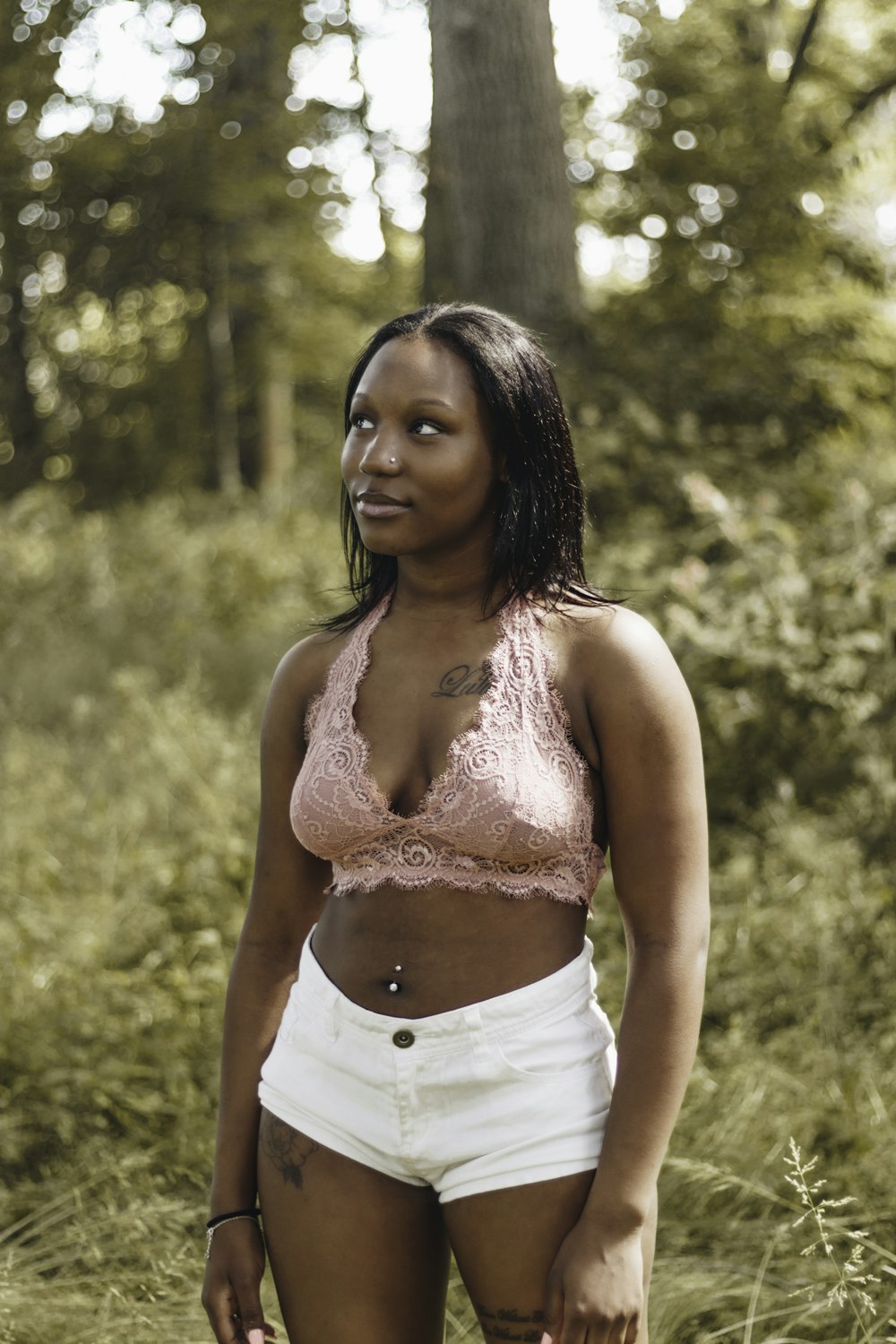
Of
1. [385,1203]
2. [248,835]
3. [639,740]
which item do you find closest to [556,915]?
[639,740]

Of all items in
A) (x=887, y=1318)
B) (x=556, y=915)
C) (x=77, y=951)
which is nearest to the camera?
(x=556, y=915)

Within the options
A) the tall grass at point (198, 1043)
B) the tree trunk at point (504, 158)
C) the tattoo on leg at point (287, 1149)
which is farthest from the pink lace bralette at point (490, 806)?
the tree trunk at point (504, 158)

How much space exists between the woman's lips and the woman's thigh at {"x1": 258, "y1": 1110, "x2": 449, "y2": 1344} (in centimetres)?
89

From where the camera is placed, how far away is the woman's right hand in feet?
6.38

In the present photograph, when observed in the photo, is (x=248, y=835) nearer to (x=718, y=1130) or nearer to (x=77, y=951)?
(x=77, y=951)

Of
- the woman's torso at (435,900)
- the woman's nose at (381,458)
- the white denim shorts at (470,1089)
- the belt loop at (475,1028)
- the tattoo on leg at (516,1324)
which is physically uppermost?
the woman's nose at (381,458)

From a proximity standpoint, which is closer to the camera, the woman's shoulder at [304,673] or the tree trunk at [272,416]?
the woman's shoulder at [304,673]

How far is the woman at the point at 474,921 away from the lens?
5.59 ft

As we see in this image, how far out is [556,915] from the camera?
1.83 m

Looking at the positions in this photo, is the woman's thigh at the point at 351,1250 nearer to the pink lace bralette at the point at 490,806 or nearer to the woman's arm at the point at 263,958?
the woman's arm at the point at 263,958

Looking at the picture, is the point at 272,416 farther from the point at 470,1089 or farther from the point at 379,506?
the point at 470,1089

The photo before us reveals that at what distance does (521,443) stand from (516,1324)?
1210mm

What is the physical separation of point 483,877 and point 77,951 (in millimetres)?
2933

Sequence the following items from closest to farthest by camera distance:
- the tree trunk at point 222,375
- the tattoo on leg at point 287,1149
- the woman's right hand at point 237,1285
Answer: the tattoo on leg at point 287,1149
the woman's right hand at point 237,1285
the tree trunk at point 222,375
